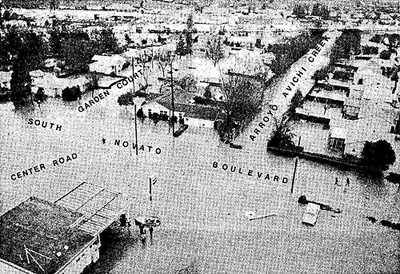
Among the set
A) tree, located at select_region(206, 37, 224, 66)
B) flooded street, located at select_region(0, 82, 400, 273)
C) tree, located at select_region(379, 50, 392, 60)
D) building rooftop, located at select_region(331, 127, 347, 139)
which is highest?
tree, located at select_region(379, 50, 392, 60)

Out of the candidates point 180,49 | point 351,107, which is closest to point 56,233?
point 351,107

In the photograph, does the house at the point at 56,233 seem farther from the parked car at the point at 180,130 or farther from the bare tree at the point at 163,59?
the bare tree at the point at 163,59

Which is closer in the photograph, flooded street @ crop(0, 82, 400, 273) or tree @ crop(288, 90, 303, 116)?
flooded street @ crop(0, 82, 400, 273)

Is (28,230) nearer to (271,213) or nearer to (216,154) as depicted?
(271,213)

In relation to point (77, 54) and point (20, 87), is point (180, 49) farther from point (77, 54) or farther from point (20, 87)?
point (20, 87)

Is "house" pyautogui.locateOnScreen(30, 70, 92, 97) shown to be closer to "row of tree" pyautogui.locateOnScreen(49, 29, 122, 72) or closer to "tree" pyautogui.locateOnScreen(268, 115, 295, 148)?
"row of tree" pyautogui.locateOnScreen(49, 29, 122, 72)

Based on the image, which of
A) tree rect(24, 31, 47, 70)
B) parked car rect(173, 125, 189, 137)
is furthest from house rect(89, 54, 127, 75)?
parked car rect(173, 125, 189, 137)
